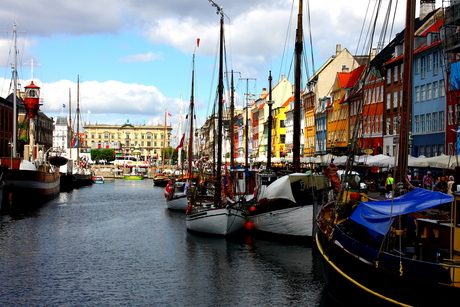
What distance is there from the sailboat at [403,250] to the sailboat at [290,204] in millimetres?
12954

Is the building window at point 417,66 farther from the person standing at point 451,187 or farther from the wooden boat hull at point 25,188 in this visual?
the wooden boat hull at point 25,188

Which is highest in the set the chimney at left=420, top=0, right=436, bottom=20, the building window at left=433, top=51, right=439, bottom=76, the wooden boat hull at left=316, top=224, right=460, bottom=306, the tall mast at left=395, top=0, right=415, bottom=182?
the chimney at left=420, top=0, right=436, bottom=20

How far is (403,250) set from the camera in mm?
19906

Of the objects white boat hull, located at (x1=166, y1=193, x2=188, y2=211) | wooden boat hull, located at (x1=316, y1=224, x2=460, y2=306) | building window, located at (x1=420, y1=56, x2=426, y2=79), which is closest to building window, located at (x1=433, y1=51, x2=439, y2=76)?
building window, located at (x1=420, y1=56, x2=426, y2=79)

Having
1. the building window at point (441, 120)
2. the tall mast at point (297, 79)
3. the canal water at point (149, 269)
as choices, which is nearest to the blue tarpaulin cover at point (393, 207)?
the canal water at point (149, 269)

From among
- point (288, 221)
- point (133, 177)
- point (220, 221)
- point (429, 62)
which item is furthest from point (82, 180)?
point (288, 221)

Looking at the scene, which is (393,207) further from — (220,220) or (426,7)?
(426,7)

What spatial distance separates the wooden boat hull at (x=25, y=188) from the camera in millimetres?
68369

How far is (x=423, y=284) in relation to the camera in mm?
16734

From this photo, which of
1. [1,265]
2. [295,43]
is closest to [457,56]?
[295,43]

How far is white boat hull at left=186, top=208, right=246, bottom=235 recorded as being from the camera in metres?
39.9

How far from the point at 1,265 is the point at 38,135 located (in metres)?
138

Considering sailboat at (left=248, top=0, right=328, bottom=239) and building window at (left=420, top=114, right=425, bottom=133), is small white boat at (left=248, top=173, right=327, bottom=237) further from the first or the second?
building window at (left=420, top=114, right=425, bottom=133)

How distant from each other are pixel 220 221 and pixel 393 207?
71.2 ft
